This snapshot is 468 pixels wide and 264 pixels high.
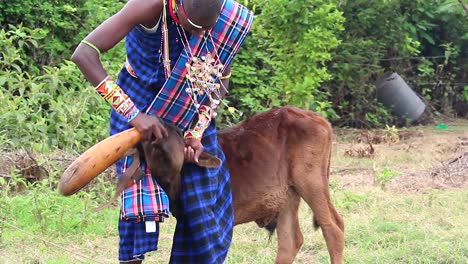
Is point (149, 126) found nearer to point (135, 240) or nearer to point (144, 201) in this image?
point (144, 201)

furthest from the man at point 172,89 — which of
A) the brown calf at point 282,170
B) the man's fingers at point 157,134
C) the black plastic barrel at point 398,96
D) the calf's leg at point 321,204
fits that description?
the black plastic barrel at point 398,96

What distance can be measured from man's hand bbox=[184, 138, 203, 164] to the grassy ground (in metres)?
1.83

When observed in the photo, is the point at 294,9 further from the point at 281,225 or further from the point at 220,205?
the point at 220,205

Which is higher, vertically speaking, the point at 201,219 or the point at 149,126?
the point at 149,126

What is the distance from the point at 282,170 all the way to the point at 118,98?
1.90m

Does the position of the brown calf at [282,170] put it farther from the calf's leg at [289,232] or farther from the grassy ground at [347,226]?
the grassy ground at [347,226]

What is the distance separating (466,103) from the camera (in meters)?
13.3

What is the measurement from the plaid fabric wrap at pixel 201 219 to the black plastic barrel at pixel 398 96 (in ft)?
26.9

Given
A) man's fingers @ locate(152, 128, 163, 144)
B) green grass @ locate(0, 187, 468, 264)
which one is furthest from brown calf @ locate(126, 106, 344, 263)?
man's fingers @ locate(152, 128, 163, 144)

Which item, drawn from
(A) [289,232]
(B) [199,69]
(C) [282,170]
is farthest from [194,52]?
(A) [289,232]

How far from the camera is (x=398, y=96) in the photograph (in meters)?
11.9

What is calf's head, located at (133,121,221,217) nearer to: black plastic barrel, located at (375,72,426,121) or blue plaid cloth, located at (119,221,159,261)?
blue plaid cloth, located at (119,221,159,261)

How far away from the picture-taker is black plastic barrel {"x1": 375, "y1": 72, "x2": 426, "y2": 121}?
11.9 metres

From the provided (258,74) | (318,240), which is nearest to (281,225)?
(318,240)
